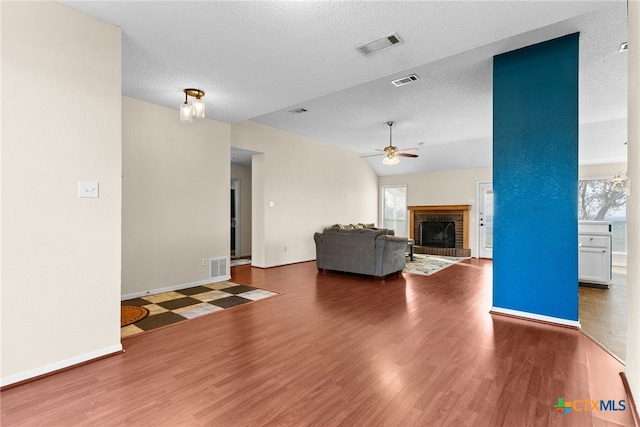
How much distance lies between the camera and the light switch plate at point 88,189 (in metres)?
2.33

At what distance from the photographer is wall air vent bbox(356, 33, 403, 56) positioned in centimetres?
270

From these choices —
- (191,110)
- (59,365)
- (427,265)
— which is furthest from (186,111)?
(427,265)

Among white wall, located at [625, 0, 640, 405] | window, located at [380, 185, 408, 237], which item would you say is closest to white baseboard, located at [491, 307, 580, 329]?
white wall, located at [625, 0, 640, 405]

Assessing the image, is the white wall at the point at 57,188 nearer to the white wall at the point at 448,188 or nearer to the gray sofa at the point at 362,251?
the gray sofa at the point at 362,251

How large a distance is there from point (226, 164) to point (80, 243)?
10.5 feet

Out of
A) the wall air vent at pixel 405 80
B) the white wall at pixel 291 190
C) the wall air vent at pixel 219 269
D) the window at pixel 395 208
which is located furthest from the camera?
the window at pixel 395 208

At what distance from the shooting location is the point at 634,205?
1.86 meters

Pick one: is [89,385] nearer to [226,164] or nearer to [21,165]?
[21,165]

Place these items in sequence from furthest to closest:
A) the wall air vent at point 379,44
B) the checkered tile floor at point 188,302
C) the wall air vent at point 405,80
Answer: the wall air vent at point 405,80 → the checkered tile floor at point 188,302 → the wall air vent at point 379,44

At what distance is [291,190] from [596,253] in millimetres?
5832

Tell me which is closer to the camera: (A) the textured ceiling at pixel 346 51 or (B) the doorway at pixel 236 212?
(A) the textured ceiling at pixel 346 51

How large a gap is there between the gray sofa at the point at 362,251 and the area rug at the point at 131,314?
3312 millimetres

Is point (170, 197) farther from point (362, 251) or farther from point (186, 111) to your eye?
point (362, 251)

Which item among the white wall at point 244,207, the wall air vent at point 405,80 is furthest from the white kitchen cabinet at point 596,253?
the white wall at point 244,207
